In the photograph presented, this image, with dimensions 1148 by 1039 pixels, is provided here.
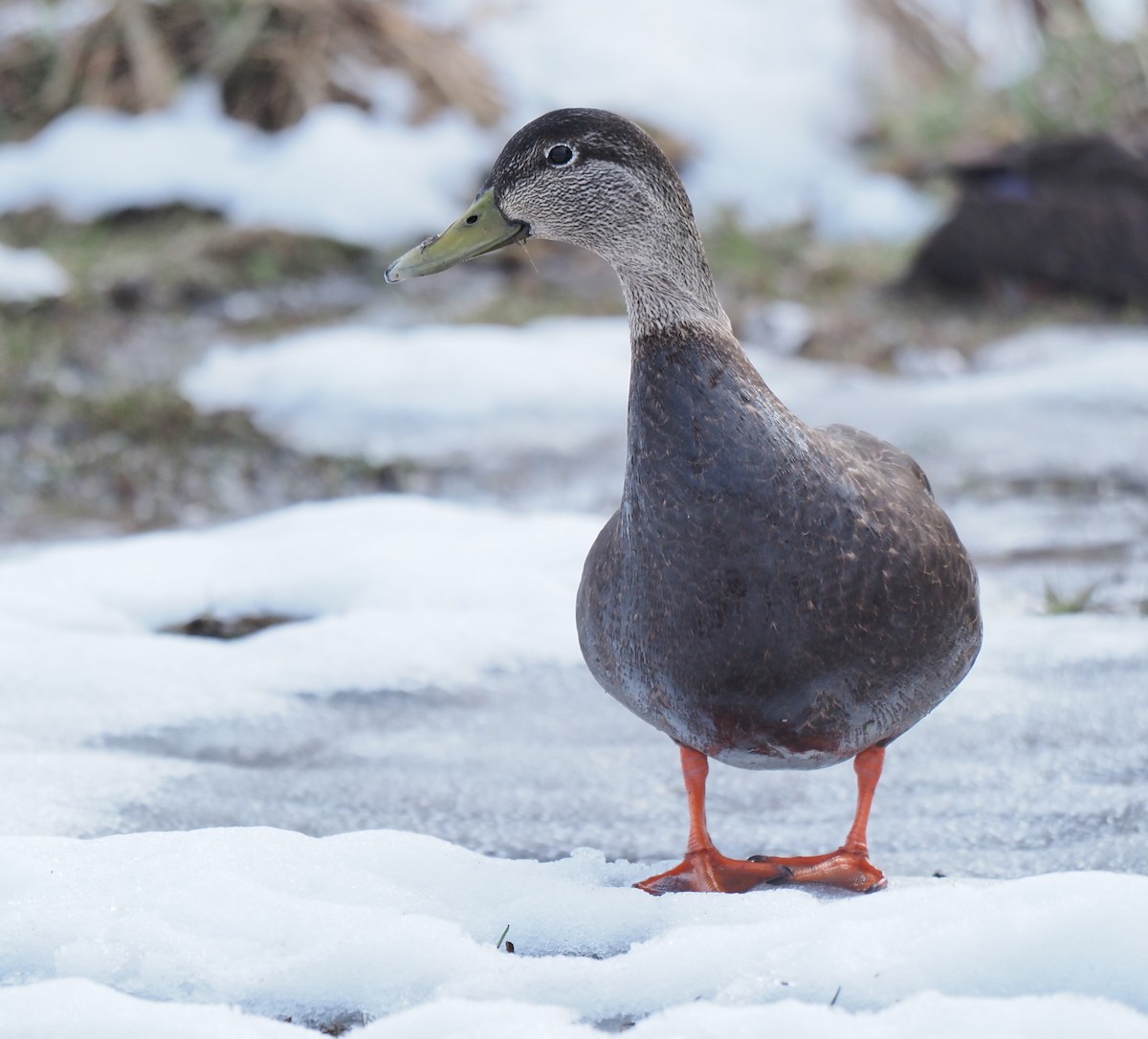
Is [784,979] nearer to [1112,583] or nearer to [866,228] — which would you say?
[1112,583]

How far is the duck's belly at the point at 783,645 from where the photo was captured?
2.65 m

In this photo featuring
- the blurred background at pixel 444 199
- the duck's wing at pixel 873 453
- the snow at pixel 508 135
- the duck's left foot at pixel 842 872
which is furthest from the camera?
the snow at pixel 508 135

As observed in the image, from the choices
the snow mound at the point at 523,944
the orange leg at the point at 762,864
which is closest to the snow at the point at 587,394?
the orange leg at the point at 762,864

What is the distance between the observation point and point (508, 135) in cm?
1084

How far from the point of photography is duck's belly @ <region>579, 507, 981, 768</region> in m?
2.65

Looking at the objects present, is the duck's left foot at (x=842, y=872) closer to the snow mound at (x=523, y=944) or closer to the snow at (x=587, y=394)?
the snow mound at (x=523, y=944)

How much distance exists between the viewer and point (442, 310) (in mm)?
8742

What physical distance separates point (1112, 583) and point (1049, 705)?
3.82 feet

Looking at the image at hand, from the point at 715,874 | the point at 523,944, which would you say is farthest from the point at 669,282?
the point at 523,944

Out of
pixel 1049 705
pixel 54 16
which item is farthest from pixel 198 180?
pixel 1049 705

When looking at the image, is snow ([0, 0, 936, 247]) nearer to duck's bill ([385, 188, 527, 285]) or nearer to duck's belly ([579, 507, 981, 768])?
duck's bill ([385, 188, 527, 285])

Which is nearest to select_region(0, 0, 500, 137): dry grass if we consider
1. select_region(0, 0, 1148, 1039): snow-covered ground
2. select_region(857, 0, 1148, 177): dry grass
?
select_region(857, 0, 1148, 177): dry grass

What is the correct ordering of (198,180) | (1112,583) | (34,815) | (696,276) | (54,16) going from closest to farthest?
1. (696,276)
2. (34,815)
3. (1112,583)
4. (198,180)
5. (54,16)

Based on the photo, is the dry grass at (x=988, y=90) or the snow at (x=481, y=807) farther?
the dry grass at (x=988, y=90)
